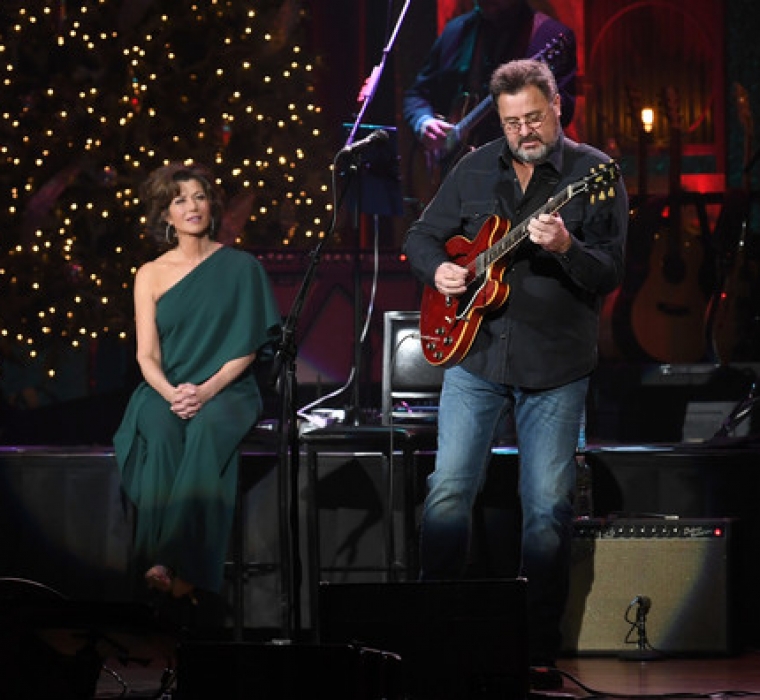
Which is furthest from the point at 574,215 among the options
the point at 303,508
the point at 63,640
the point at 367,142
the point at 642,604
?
the point at 63,640

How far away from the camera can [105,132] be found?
9.19m

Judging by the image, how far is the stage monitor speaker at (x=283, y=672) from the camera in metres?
3.44

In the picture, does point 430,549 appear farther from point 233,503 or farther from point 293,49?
point 293,49

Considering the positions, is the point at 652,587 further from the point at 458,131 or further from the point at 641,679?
the point at 458,131

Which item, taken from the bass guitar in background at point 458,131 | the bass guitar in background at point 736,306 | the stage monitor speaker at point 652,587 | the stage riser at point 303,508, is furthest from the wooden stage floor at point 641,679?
the bass guitar in background at point 458,131

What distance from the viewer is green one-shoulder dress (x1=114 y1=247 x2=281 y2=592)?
5.87 meters

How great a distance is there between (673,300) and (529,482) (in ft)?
14.2

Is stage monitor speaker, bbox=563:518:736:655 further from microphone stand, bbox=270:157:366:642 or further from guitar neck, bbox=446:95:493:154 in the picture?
guitar neck, bbox=446:95:493:154

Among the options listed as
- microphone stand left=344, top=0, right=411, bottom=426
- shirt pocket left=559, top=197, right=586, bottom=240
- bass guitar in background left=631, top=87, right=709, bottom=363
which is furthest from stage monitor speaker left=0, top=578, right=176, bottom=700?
bass guitar in background left=631, top=87, right=709, bottom=363

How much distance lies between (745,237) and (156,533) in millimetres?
4497

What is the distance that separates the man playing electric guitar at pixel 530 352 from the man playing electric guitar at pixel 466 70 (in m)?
3.63

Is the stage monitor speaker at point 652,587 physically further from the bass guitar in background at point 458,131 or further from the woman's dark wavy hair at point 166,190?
the bass guitar in background at point 458,131

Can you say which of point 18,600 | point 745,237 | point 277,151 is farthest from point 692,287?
point 18,600

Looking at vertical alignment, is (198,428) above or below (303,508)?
above
